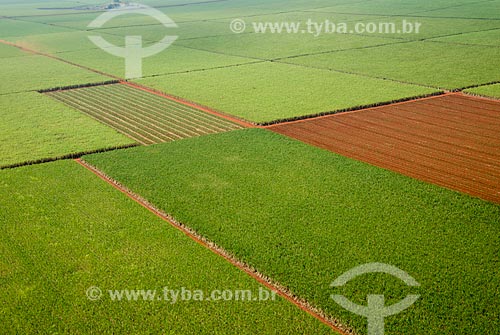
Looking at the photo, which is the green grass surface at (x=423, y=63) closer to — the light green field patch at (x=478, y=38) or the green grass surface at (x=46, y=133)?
the light green field patch at (x=478, y=38)

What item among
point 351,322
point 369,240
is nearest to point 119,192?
point 369,240

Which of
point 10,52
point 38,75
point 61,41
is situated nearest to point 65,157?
point 38,75

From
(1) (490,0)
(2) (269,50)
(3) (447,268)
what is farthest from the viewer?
(1) (490,0)

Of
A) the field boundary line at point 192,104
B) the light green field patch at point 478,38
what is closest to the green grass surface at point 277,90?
the field boundary line at point 192,104

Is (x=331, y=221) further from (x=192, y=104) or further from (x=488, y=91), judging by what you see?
(x=488, y=91)

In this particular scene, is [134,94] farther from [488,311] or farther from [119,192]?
[488,311]
